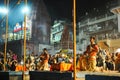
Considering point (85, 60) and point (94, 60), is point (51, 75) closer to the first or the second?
point (94, 60)

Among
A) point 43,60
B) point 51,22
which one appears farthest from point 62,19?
point 43,60

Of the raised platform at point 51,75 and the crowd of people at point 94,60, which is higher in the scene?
the crowd of people at point 94,60

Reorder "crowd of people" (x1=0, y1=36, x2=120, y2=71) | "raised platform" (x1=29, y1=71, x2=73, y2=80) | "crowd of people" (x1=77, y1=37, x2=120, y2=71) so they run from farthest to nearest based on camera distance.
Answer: "crowd of people" (x1=0, y1=36, x2=120, y2=71) < "crowd of people" (x1=77, y1=37, x2=120, y2=71) < "raised platform" (x1=29, y1=71, x2=73, y2=80)

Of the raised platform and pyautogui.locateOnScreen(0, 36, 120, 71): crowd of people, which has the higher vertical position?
pyautogui.locateOnScreen(0, 36, 120, 71): crowd of people

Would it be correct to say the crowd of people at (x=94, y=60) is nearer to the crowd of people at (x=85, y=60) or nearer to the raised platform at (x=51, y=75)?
the crowd of people at (x=85, y=60)

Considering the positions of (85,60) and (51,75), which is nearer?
(51,75)

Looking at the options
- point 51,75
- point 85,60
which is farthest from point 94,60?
point 51,75

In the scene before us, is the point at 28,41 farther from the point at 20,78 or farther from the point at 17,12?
the point at 20,78

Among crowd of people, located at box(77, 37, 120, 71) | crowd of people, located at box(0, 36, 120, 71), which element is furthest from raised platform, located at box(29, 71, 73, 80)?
crowd of people, located at box(77, 37, 120, 71)

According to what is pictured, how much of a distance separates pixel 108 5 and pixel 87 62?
21.8 meters

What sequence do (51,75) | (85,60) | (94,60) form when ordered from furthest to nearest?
(85,60), (94,60), (51,75)

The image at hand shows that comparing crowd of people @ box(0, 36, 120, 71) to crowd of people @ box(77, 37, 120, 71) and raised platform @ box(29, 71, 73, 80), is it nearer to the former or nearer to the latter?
crowd of people @ box(77, 37, 120, 71)

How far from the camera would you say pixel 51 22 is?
43.0 meters

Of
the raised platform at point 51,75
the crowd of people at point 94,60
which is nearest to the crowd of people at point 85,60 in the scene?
the crowd of people at point 94,60
